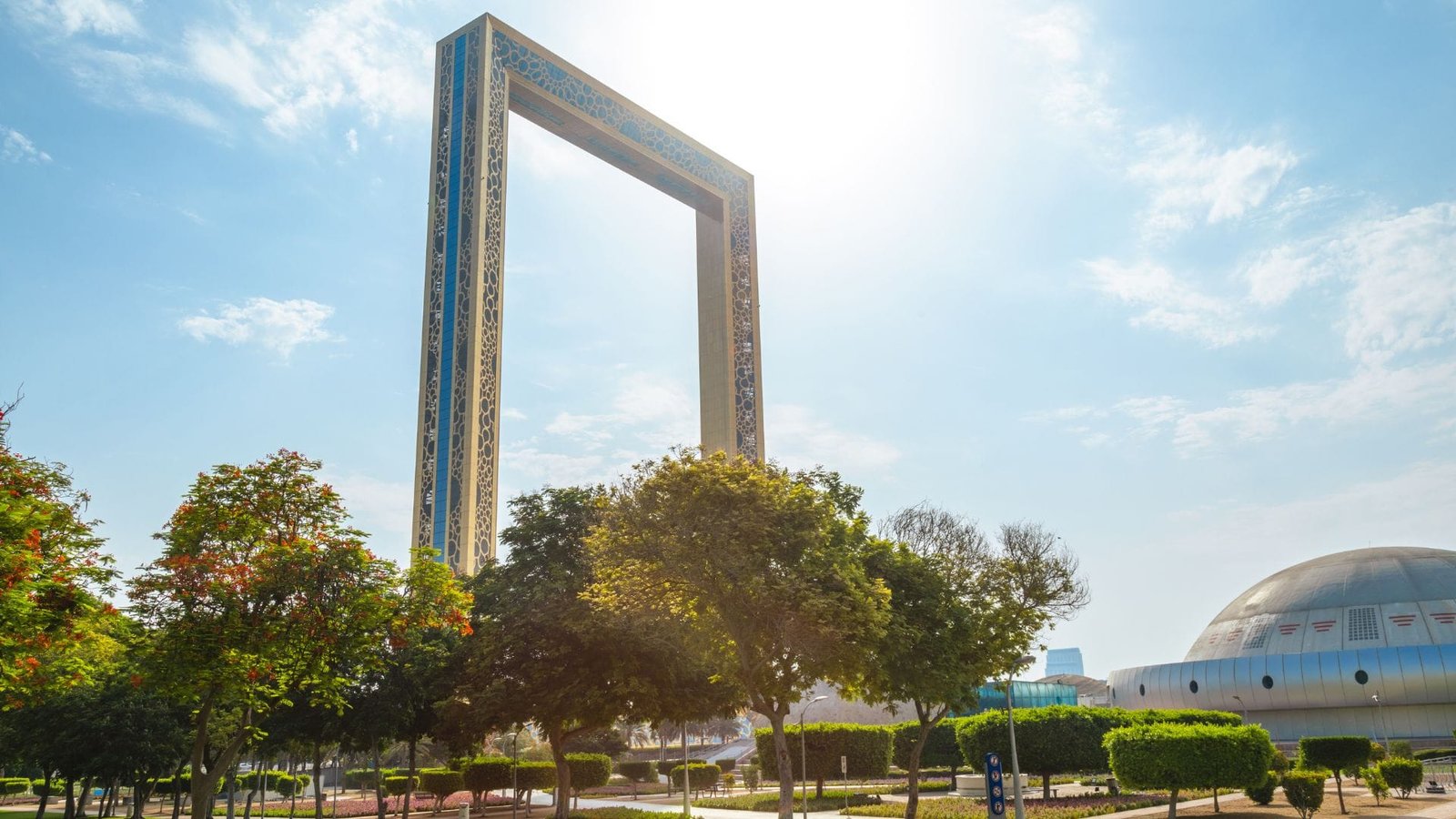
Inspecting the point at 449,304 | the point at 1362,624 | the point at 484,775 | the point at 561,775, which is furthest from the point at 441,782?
the point at 1362,624

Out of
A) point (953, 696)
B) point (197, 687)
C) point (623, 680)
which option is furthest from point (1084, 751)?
point (197, 687)

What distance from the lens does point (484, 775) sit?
4962cm

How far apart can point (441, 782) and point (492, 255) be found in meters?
27.7

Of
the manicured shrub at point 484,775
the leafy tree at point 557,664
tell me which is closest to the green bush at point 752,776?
the manicured shrub at point 484,775

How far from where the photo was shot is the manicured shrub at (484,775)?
49156 mm

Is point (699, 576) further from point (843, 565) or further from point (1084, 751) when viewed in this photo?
point (1084, 751)

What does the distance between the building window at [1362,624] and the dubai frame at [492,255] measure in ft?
163

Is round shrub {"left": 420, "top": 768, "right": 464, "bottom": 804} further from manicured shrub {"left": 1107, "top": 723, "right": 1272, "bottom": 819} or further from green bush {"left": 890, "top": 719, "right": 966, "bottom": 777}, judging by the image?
manicured shrub {"left": 1107, "top": 723, "right": 1272, "bottom": 819}

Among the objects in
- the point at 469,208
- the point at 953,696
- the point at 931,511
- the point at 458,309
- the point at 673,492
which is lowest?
the point at 953,696

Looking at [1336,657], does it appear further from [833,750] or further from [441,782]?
[441,782]

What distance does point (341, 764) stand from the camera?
11325cm

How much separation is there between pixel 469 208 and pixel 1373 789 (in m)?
48.0

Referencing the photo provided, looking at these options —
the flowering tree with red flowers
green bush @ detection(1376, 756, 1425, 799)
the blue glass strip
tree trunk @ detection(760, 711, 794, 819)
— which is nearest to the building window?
green bush @ detection(1376, 756, 1425, 799)

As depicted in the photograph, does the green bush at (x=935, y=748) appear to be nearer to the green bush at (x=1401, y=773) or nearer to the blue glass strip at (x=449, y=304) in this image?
the green bush at (x=1401, y=773)
